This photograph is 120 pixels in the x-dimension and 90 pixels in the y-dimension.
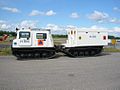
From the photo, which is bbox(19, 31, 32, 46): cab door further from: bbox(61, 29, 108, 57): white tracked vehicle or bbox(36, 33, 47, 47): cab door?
bbox(61, 29, 108, 57): white tracked vehicle

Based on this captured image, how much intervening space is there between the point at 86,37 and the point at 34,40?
498 cm

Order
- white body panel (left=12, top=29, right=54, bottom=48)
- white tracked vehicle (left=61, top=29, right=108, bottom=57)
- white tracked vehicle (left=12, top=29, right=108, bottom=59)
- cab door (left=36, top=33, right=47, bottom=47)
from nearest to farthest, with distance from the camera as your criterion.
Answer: white body panel (left=12, top=29, right=54, bottom=48) < white tracked vehicle (left=12, top=29, right=108, bottom=59) < cab door (left=36, top=33, right=47, bottom=47) < white tracked vehicle (left=61, top=29, right=108, bottom=57)

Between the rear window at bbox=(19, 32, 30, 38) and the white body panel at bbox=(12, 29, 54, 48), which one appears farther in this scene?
the rear window at bbox=(19, 32, 30, 38)

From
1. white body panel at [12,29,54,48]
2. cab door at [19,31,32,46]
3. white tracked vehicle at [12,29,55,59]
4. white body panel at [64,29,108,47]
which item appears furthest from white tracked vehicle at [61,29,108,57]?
cab door at [19,31,32,46]

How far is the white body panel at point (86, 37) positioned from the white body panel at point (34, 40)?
255 centimetres

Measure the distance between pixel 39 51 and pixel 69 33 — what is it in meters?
4.15

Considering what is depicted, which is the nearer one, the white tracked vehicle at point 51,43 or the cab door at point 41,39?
the white tracked vehicle at point 51,43

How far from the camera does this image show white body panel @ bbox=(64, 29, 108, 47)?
62.4ft

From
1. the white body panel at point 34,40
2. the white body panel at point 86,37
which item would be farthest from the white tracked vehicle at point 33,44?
the white body panel at point 86,37

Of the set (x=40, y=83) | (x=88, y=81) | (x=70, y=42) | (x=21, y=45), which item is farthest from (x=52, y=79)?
(x=70, y=42)

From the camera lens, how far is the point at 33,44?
17.1 meters

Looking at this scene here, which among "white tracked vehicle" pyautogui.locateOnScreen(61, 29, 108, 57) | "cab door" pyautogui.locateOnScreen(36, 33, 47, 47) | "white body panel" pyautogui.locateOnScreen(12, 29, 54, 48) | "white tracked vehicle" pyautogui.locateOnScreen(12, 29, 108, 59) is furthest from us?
"white tracked vehicle" pyautogui.locateOnScreen(61, 29, 108, 57)

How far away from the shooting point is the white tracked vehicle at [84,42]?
18953 mm

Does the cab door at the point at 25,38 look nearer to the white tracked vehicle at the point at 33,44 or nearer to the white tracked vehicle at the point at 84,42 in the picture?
the white tracked vehicle at the point at 33,44
